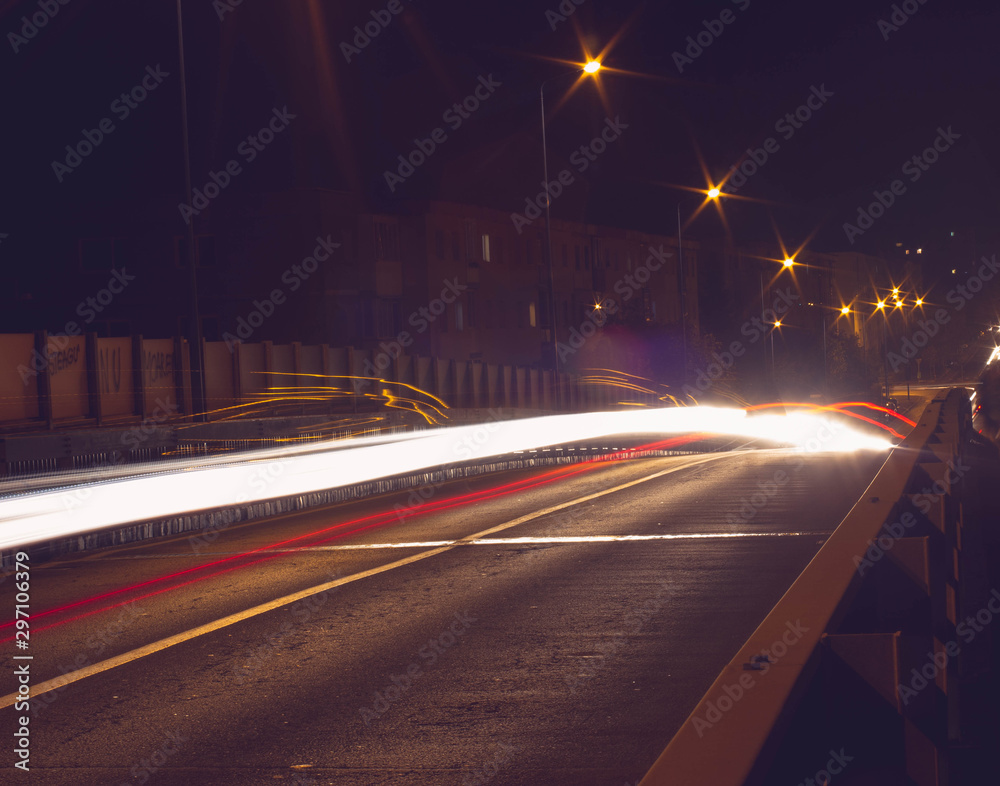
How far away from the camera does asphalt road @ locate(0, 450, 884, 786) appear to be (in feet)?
18.3

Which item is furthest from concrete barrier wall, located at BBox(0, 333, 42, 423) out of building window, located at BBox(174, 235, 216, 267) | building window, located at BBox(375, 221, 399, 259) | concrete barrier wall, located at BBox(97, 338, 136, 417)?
building window, located at BBox(375, 221, 399, 259)

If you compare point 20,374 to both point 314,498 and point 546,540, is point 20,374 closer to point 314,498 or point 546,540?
point 314,498

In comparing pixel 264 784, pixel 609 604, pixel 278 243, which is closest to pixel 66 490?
pixel 609 604

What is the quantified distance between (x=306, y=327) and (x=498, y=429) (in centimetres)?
2777

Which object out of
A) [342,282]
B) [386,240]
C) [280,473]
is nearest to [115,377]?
[280,473]

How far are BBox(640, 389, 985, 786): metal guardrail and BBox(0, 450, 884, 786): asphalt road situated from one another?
1.32 metres

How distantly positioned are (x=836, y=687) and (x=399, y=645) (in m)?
4.77

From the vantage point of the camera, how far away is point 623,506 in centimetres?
1622

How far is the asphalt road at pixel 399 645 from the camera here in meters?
5.58

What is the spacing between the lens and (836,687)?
349 cm

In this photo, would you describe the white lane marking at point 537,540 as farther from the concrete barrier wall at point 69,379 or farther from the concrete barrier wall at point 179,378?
the concrete barrier wall at point 69,379

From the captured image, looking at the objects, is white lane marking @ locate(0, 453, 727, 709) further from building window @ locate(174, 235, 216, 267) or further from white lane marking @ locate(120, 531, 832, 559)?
building window @ locate(174, 235, 216, 267)

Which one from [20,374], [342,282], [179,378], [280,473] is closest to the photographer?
[280,473]

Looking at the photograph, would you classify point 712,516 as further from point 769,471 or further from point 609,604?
point 769,471
